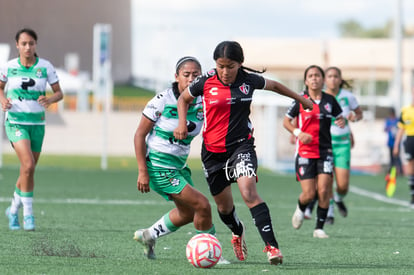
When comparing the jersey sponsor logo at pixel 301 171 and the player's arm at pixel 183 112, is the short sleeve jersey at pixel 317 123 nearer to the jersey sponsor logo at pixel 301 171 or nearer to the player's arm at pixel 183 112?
the jersey sponsor logo at pixel 301 171

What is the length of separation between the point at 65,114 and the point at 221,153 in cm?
3706

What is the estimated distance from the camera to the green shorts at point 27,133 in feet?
36.5

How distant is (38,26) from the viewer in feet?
216

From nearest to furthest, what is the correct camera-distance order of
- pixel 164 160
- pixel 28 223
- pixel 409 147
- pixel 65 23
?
pixel 164 160 < pixel 28 223 < pixel 409 147 < pixel 65 23

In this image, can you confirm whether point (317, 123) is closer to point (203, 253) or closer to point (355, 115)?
point (355, 115)

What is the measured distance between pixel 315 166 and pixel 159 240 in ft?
7.84

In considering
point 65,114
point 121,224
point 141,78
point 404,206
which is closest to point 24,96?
point 121,224

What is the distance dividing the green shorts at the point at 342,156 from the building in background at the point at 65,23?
46.8 meters

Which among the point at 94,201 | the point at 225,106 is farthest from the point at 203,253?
the point at 94,201

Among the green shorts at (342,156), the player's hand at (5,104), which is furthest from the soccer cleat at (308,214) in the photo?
the player's hand at (5,104)

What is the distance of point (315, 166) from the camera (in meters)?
11.6

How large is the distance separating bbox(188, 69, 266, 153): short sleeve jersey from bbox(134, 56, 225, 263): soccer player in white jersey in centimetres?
20

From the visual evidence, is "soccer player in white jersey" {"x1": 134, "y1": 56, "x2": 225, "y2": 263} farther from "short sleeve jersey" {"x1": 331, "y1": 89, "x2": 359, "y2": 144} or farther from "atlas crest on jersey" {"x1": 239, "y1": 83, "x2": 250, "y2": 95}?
"short sleeve jersey" {"x1": 331, "y1": 89, "x2": 359, "y2": 144}

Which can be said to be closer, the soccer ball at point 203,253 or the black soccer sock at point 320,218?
the soccer ball at point 203,253
